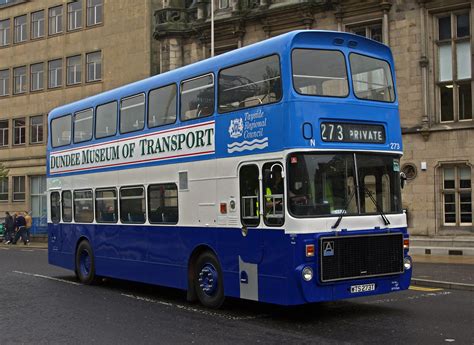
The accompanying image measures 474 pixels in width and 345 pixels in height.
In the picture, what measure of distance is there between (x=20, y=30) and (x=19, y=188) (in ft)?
37.3

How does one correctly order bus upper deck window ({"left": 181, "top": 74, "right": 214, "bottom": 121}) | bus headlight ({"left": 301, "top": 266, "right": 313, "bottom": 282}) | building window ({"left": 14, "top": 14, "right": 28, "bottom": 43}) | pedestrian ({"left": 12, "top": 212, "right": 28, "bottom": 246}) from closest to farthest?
bus headlight ({"left": 301, "top": 266, "right": 313, "bottom": 282}) → bus upper deck window ({"left": 181, "top": 74, "right": 214, "bottom": 121}) → pedestrian ({"left": 12, "top": 212, "right": 28, "bottom": 246}) → building window ({"left": 14, "top": 14, "right": 28, "bottom": 43})

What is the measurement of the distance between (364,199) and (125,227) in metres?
5.75

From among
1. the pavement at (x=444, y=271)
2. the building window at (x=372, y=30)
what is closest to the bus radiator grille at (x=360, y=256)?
the pavement at (x=444, y=271)

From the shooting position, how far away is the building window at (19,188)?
46.4 m

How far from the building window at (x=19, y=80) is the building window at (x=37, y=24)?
2571 millimetres

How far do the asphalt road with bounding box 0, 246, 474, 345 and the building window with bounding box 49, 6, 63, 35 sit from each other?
110ft

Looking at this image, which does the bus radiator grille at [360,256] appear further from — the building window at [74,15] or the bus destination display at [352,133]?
the building window at [74,15]

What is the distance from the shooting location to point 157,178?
Answer: 12.8 meters

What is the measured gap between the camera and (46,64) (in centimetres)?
4538

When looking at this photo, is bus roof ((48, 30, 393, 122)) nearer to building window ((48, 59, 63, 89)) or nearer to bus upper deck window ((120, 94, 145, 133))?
bus upper deck window ((120, 94, 145, 133))

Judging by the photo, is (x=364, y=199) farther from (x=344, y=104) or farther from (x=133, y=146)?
(x=133, y=146)

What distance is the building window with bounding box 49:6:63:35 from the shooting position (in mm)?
44750

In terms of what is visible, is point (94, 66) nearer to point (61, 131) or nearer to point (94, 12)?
point (94, 12)

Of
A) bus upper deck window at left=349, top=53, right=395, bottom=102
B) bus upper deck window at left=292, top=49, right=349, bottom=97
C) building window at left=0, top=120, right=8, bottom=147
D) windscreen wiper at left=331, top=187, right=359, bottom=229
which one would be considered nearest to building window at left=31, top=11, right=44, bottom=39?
building window at left=0, top=120, right=8, bottom=147
